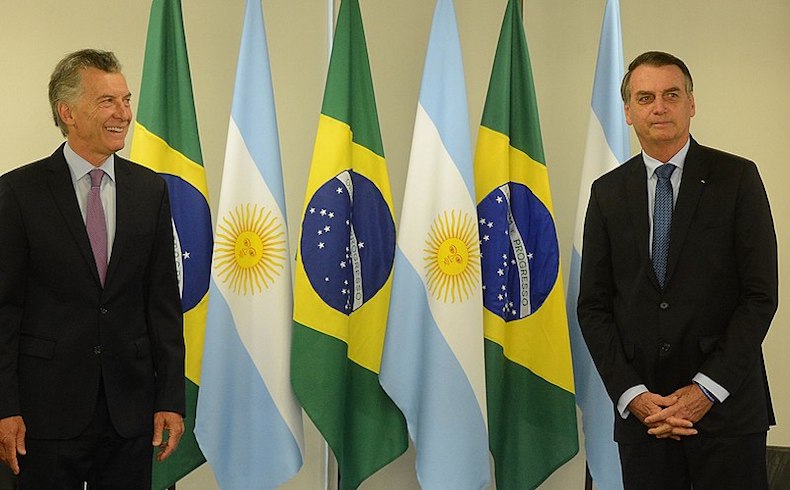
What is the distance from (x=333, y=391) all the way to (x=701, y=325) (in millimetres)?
1502

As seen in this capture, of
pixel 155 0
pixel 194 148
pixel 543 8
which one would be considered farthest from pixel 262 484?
pixel 543 8

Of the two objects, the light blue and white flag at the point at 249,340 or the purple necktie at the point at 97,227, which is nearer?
the purple necktie at the point at 97,227

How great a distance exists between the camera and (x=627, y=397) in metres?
2.89

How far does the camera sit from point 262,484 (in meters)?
3.85

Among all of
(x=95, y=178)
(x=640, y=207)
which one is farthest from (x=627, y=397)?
(x=95, y=178)

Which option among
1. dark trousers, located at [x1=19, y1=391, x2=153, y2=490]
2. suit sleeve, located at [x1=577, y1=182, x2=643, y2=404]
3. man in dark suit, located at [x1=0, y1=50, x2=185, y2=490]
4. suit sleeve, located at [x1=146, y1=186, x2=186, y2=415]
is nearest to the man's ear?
man in dark suit, located at [x1=0, y1=50, x2=185, y2=490]

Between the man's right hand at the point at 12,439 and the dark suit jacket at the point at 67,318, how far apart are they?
30 millimetres

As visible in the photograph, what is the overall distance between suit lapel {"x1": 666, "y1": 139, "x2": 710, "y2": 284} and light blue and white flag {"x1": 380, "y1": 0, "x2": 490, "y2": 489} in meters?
1.06

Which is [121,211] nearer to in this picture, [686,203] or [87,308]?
[87,308]

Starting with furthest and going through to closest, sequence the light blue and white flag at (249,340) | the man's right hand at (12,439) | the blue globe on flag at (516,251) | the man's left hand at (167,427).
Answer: the blue globe on flag at (516,251)
the light blue and white flag at (249,340)
the man's left hand at (167,427)
the man's right hand at (12,439)

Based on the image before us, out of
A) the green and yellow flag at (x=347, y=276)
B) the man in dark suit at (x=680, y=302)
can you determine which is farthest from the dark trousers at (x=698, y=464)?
the green and yellow flag at (x=347, y=276)

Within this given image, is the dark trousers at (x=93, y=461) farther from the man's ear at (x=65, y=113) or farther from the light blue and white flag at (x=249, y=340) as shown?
the light blue and white flag at (x=249, y=340)

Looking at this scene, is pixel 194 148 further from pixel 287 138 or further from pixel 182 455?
pixel 182 455

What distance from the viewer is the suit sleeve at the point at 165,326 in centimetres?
288
